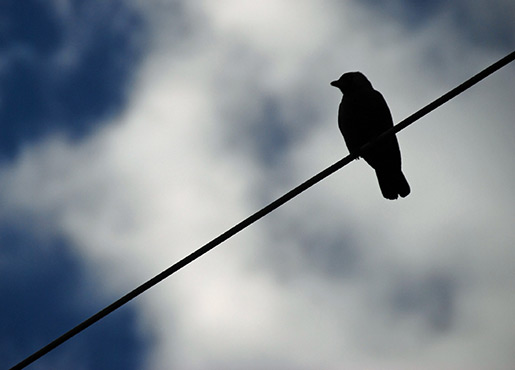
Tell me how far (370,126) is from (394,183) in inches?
32.9

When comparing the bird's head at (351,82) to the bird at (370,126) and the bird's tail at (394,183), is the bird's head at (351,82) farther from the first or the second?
the bird's tail at (394,183)

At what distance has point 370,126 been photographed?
6426mm

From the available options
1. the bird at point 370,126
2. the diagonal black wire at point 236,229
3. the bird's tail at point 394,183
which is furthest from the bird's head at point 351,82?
the diagonal black wire at point 236,229

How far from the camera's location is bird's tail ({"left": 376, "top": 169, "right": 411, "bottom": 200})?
22.3ft

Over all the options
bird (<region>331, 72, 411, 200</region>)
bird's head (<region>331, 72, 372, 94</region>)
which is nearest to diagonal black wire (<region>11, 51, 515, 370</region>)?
bird (<region>331, 72, 411, 200</region>)

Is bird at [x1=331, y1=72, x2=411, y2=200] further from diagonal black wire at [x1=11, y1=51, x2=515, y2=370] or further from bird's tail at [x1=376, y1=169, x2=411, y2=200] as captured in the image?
diagonal black wire at [x1=11, y1=51, x2=515, y2=370]

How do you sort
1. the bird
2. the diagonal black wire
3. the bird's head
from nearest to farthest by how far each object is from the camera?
1. the diagonal black wire
2. the bird
3. the bird's head

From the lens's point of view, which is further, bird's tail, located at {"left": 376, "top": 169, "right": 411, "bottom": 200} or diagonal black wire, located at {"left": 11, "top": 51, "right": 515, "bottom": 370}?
bird's tail, located at {"left": 376, "top": 169, "right": 411, "bottom": 200}

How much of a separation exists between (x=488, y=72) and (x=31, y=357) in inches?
101

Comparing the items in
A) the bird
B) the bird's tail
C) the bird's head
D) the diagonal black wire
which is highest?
the bird's head

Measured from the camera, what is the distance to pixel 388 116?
6586 mm

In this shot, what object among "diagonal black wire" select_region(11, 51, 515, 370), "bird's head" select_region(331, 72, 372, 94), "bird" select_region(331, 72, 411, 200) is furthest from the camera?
"bird's head" select_region(331, 72, 372, 94)

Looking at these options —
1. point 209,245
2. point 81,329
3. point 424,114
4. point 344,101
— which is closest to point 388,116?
point 344,101

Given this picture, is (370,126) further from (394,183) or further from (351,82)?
(394,183)
